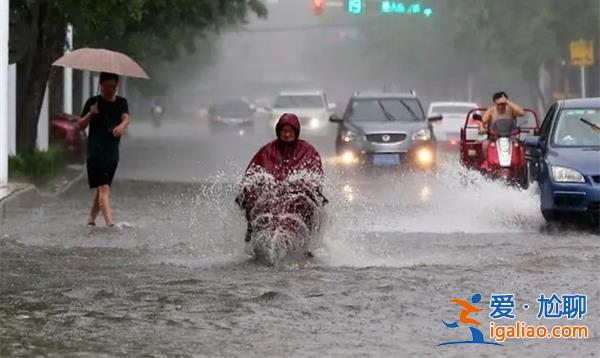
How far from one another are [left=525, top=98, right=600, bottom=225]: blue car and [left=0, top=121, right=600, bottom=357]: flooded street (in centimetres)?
45

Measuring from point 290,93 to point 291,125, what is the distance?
1393 inches

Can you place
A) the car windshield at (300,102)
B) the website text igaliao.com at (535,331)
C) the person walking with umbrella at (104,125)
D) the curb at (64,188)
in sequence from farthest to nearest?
1. the car windshield at (300,102)
2. the curb at (64,188)
3. the person walking with umbrella at (104,125)
4. the website text igaliao.com at (535,331)

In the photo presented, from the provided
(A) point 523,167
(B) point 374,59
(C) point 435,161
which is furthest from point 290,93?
(B) point 374,59

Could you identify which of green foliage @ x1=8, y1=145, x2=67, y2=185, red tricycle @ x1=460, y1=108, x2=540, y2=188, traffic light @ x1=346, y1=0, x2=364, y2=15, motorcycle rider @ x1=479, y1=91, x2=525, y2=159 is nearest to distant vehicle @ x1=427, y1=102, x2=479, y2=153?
green foliage @ x1=8, y1=145, x2=67, y2=185

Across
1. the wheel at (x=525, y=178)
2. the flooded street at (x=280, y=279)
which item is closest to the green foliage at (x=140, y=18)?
the flooded street at (x=280, y=279)

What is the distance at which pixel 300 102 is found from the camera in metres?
46.8

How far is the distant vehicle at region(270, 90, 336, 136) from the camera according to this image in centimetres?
4550

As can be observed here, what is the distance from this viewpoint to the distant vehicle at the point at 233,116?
60375 millimetres

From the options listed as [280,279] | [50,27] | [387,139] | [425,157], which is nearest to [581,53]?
[425,157]

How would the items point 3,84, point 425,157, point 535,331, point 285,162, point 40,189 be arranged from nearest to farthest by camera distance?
point 535,331 → point 285,162 → point 3,84 → point 40,189 → point 425,157

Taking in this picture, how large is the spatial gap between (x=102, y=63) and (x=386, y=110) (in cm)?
1316

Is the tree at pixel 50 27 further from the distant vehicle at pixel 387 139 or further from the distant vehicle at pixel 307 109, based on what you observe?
the distant vehicle at pixel 307 109

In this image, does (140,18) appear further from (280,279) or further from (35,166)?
(280,279)

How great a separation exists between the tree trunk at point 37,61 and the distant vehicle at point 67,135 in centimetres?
521
